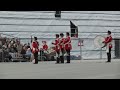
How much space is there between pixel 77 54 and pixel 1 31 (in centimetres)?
584

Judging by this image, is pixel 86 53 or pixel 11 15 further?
pixel 11 15

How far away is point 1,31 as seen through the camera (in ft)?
92.8
